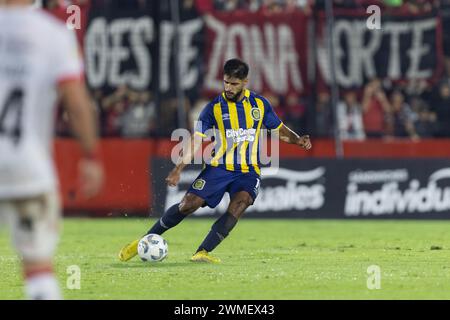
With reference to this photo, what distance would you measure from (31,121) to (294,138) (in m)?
6.34

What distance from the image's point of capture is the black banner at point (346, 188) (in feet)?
67.0

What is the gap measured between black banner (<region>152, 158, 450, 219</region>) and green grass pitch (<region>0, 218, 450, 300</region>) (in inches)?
32.8

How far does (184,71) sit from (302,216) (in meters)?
3.30

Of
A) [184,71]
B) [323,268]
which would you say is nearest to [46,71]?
[323,268]

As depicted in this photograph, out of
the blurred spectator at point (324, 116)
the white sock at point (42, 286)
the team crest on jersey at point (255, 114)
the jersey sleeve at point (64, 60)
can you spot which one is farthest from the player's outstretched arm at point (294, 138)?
the blurred spectator at point (324, 116)

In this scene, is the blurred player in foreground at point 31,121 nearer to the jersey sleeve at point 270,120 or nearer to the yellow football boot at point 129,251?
the yellow football boot at point 129,251

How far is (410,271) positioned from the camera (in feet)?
39.1

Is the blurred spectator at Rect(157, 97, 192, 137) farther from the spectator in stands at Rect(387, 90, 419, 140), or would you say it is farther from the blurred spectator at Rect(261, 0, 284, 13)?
the spectator in stands at Rect(387, 90, 419, 140)

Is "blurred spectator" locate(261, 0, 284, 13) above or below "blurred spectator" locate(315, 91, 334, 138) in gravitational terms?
above

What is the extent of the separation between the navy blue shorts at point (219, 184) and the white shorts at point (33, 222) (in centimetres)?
598

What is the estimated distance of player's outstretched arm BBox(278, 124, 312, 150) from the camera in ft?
41.0

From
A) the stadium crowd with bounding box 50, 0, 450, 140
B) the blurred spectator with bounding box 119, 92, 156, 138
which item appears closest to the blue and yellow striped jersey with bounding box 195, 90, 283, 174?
the stadium crowd with bounding box 50, 0, 450, 140

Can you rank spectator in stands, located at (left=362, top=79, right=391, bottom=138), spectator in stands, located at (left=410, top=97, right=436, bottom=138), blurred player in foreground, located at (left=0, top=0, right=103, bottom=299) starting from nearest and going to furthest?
blurred player in foreground, located at (left=0, top=0, right=103, bottom=299)
spectator in stands, located at (left=362, top=79, right=391, bottom=138)
spectator in stands, located at (left=410, top=97, right=436, bottom=138)
